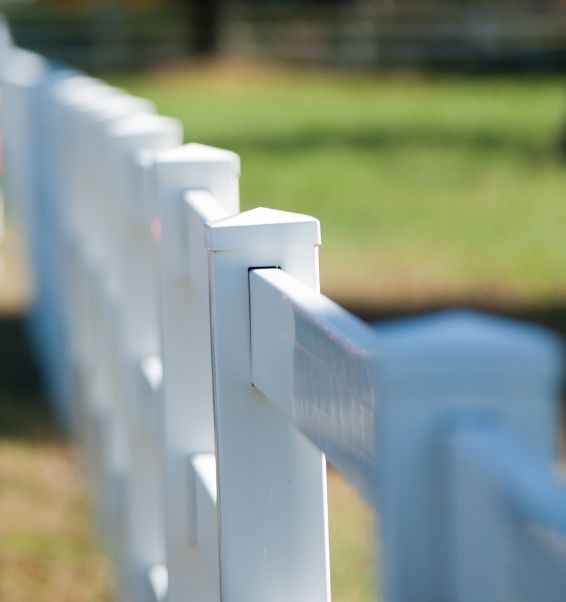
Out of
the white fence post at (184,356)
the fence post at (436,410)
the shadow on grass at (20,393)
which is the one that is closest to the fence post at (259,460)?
the white fence post at (184,356)

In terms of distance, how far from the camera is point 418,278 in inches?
339

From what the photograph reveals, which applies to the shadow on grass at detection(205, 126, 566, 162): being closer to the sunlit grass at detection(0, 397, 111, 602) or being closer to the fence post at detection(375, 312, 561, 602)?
the sunlit grass at detection(0, 397, 111, 602)

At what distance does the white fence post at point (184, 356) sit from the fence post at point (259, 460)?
449mm

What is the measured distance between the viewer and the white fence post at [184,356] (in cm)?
228

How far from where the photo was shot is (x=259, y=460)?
173 centimetres

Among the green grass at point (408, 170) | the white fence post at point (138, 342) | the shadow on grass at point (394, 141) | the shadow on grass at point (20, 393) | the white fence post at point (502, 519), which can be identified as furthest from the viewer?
the shadow on grass at point (394, 141)

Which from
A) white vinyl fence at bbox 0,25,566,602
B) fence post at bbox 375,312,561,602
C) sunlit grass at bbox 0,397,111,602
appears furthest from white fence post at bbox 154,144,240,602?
sunlit grass at bbox 0,397,111,602

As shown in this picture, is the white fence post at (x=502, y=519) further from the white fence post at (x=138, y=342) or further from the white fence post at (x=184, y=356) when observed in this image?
the white fence post at (x=138, y=342)

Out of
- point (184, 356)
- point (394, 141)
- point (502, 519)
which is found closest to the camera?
point (502, 519)

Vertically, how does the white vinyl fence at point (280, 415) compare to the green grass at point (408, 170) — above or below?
above

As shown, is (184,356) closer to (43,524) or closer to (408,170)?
(43,524)

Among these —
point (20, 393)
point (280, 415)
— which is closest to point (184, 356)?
point (280, 415)

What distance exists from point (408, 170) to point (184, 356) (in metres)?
10.8

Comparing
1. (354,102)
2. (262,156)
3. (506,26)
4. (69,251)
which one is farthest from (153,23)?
(69,251)
